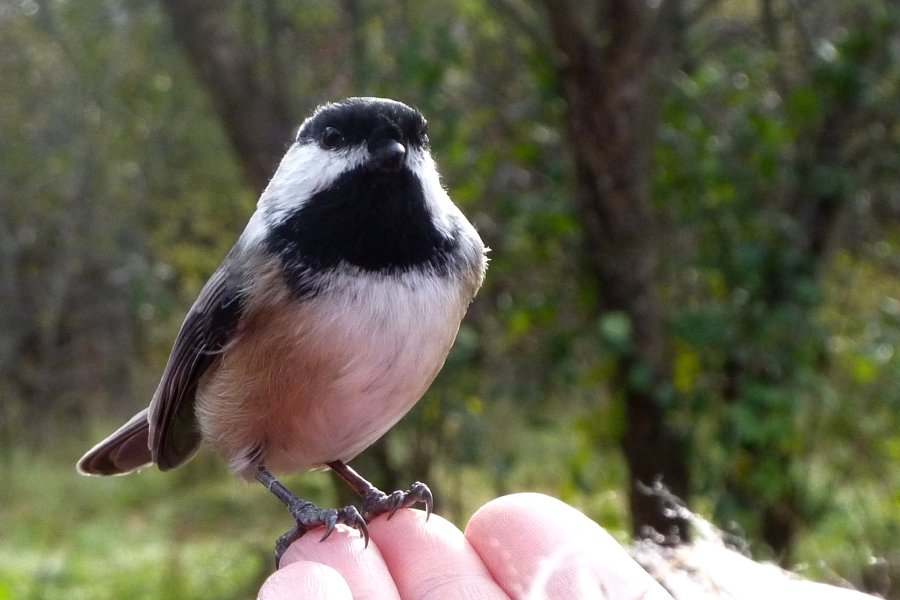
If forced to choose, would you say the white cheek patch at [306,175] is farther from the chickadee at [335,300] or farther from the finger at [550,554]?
the finger at [550,554]

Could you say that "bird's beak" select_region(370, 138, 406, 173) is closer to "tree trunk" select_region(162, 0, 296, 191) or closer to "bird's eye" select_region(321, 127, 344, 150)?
"bird's eye" select_region(321, 127, 344, 150)

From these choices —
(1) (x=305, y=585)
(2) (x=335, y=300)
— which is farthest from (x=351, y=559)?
(2) (x=335, y=300)

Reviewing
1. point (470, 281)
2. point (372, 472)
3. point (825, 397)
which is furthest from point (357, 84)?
point (825, 397)

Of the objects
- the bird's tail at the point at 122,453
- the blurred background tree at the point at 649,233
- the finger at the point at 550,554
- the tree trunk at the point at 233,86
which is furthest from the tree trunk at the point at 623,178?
the bird's tail at the point at 122,453

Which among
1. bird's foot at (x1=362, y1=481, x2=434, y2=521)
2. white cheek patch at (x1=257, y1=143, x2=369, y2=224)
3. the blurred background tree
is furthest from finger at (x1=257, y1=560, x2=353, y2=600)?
the blurred background tree

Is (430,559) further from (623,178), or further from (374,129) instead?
(623,178)

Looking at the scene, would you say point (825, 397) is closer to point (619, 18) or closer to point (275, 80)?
point (619, 18)
